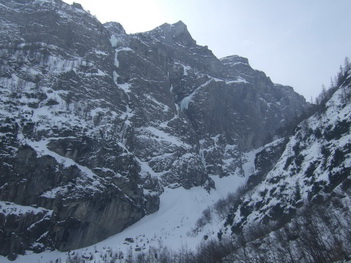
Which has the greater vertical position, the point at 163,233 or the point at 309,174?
the point at 163,233

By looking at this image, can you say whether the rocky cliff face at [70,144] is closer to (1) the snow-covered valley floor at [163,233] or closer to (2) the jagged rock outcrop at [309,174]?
(1) the snow-covered valley floor at [163,233]

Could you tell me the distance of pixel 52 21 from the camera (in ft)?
628

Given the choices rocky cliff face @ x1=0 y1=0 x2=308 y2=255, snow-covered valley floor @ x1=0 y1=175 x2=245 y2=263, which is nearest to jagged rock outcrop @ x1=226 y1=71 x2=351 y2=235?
snow-covered valley floor @ x1=0 y1=175 x2=245 y2=263

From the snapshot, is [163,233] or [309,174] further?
[163,233]

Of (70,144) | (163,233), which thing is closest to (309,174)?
(163,233)

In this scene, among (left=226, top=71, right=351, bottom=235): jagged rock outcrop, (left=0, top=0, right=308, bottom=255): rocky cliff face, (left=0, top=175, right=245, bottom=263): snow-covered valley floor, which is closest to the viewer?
(left=226, top=71, right=351, bottom=235): jagged rock outcrop

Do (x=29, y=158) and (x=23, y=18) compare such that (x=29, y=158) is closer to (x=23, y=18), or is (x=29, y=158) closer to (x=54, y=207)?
(x=54, y=207)

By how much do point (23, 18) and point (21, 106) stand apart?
68.4 metres

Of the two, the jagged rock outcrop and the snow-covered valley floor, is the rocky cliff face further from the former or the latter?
the jagged rock outcrop

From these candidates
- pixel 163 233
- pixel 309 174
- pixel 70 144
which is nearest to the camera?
pixel 309 174

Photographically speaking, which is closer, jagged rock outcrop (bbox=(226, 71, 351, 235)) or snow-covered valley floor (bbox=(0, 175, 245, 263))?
jagged rock outcrop (bbox=(226, 71, 351, 235))

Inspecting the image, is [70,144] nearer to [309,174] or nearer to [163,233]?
[163,233]

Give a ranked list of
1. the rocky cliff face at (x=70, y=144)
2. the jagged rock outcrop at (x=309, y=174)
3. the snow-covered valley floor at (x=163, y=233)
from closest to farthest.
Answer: the jagged rock outcrop at (x=309, y=174) < the snow-covered valley floor at (x=163, y=233) < the rocky cliff face at (x=70, y=144)

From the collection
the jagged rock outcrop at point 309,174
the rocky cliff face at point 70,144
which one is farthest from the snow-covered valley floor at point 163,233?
the jagged rock outcrop at point 309,174
